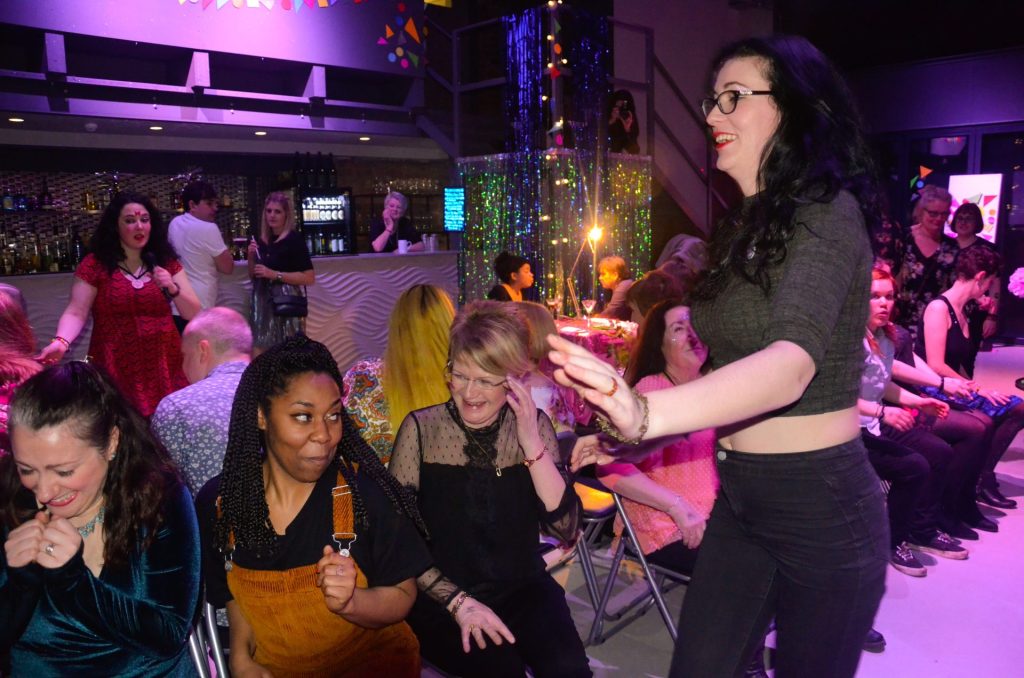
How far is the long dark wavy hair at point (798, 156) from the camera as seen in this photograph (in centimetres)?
142

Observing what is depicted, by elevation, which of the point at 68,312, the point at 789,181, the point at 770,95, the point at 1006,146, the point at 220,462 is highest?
the point at 1006,146

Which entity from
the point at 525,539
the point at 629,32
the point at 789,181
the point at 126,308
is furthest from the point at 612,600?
the point at 629,32

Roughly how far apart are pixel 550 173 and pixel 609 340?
3.51 m

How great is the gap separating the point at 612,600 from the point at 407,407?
1.38 meters

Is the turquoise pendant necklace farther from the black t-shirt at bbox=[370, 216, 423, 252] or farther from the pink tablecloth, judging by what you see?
the black t-shirt at bbox=[370, 216, 423, 252]

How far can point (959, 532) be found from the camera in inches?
166

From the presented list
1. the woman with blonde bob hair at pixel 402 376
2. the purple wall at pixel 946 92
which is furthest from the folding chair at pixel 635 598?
the purple wall at pixel 946 92

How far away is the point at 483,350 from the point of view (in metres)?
2.38

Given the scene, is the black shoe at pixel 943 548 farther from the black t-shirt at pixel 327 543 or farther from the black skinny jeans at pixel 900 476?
the black t-shirt at pixel 327 543

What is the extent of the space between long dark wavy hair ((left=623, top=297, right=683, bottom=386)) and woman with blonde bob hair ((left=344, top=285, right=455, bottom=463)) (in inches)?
30.4

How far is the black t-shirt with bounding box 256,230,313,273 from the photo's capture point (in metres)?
6.29

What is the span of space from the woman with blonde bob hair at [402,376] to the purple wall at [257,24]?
5709 millimetres

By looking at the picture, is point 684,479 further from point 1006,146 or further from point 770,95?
point 1006,146

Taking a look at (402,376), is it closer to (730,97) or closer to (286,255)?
(730,97)
